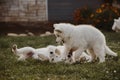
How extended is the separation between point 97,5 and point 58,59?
1371cm

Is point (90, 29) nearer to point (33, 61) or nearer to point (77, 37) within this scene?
point (77, 37)

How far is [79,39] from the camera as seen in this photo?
1062cm

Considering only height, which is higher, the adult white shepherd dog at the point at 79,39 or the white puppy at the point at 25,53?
the adult white shepherd dog at the point at 79,39

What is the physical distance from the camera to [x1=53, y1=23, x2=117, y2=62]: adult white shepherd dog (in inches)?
412

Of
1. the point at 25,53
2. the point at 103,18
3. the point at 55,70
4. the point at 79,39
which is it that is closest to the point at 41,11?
the point at 103,18

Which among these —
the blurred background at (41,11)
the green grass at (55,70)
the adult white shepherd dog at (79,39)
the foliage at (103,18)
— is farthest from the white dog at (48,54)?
the blurred background at (41,11)

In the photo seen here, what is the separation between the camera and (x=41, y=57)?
11.1 meters

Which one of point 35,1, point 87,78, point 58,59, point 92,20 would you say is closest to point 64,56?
point 58,59

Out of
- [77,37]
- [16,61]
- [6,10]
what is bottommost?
[6,10]

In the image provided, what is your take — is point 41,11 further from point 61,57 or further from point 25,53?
point 61,57

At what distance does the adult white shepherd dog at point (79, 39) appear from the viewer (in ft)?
34.3

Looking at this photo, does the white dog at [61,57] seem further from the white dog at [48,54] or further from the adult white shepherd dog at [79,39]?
the adult white shepherd dog at [79,39]

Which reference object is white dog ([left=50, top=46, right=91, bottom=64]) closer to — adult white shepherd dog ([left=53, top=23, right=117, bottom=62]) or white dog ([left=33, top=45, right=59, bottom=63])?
white dog ([left=33, top=45, right=59, bottom=63])

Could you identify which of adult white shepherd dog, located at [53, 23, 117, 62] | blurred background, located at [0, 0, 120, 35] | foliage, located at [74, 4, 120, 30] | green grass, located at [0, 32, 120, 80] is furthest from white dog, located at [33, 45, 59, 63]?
blurred background, located at [0, 0, 120, 35]
